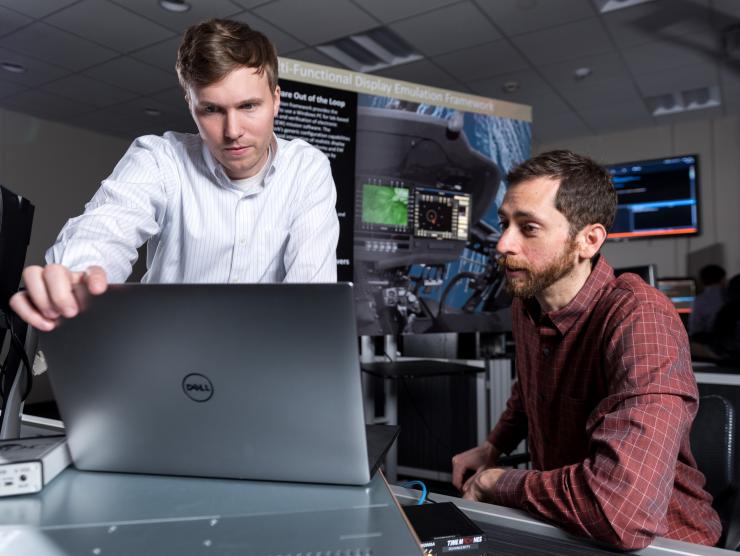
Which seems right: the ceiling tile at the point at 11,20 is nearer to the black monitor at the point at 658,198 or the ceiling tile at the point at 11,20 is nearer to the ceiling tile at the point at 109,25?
the ceiling tile at the point at 109,25

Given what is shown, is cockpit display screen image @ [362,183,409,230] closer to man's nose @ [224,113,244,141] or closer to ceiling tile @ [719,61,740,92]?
man's nose @ [224,113,244,141]

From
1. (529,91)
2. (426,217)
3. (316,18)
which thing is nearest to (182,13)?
(316,18)

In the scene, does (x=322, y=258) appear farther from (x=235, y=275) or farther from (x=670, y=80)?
(x=670, y=80)

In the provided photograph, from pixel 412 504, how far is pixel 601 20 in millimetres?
3682

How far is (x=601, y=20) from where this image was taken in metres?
3.58

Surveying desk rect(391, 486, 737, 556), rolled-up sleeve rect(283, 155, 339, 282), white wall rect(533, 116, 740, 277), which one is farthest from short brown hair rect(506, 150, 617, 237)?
white wall rect(533, 116, 740, 277)

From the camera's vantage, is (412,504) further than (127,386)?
Yes

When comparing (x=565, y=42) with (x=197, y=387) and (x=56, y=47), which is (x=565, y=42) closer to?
(x=56, y=47)

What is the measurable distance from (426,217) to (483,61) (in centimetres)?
222

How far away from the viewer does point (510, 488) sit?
0.87 m

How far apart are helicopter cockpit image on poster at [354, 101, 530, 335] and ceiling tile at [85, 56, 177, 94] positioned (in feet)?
8.70

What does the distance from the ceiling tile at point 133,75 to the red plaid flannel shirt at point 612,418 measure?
4033 millimetres

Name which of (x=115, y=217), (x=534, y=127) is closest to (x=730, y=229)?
(x=534, y=127)

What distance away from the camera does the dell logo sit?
1.93 ft
